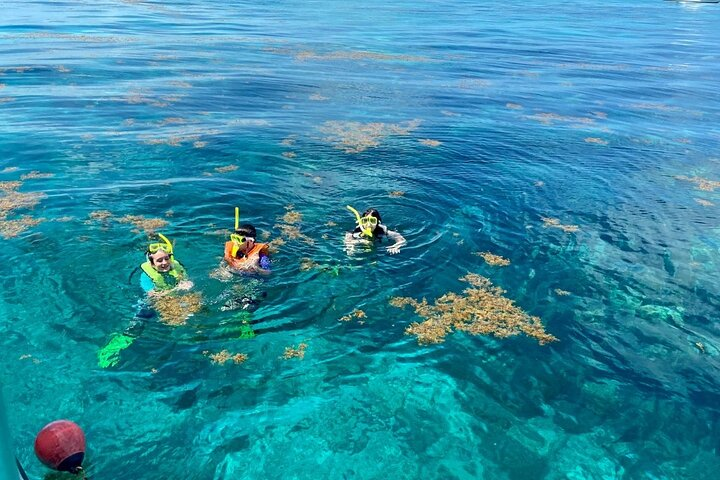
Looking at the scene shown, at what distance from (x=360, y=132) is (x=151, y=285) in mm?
10935

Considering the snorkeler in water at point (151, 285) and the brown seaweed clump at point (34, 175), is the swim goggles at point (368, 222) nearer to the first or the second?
the snorkeler in water at point (151, 285)

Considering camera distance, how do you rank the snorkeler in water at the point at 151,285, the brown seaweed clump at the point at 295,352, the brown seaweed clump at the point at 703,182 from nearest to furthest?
1. the snorkeler in water at the point at 151,285
2. the brown seaweed clump at the point at 295,352
3. the brown seaweed clump at the point at 703,182

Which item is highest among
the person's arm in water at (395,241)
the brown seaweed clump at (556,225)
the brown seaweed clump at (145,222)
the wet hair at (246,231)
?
the wet hair at (246,231)

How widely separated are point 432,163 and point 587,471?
1085cm

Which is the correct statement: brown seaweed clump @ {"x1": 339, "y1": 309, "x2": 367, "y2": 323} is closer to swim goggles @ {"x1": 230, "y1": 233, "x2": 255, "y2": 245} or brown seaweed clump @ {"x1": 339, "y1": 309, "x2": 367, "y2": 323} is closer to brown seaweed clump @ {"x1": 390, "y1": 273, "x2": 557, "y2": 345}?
brown seaweed clump @ {"x1": 390, "y1": 273, "x2": 557, "y2": 345}

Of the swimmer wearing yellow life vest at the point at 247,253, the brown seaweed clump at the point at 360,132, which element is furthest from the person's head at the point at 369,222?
the brown seaweed clump at the point at 360,132

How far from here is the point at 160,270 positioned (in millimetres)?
9031

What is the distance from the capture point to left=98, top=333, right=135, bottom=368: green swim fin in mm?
7977

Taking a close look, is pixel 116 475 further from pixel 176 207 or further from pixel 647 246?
pixel 647 246

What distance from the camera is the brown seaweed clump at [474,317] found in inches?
351

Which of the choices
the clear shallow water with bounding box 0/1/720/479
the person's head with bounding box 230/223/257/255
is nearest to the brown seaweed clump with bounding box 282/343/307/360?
the clear shallow water with bounding box 0/1/720/479

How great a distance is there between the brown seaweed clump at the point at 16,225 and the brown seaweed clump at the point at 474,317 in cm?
776

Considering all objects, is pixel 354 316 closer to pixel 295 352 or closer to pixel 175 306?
pixel 295 352

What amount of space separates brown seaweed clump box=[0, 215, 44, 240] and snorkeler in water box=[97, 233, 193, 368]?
146 inches
